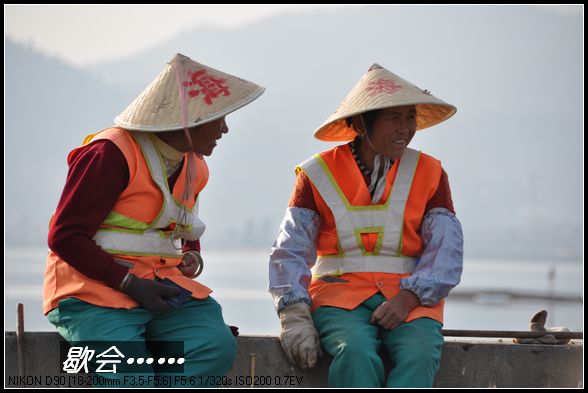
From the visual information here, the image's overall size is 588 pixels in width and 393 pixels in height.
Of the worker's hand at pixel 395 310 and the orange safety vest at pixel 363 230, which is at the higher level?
the orange safety vest at pixel 363 230

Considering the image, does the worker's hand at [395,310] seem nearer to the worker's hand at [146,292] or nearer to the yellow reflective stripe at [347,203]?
the yellow reflective stripe at [347,203]

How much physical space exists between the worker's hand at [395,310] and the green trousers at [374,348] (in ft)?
0.10

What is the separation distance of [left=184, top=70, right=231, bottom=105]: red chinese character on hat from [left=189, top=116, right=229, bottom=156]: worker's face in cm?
9

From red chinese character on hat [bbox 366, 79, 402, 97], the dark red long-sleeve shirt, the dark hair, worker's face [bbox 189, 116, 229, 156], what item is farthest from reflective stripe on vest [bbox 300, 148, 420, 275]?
the dark red long-sleeve shirt

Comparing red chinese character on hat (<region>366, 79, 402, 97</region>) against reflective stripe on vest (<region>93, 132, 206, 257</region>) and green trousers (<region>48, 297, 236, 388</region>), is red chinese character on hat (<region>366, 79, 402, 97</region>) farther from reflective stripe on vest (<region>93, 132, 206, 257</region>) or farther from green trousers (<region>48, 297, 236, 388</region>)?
green trousers (<region>48, 297, 236, 388</region>)

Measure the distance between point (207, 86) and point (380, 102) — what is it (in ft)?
2.28

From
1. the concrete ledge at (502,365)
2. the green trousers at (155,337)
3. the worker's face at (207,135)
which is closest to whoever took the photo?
the green trousers at (155,337)

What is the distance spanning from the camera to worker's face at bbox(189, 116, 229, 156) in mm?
4684

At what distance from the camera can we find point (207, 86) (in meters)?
4.73

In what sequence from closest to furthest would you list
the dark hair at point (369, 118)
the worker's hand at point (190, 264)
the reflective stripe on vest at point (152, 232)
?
1. the reflective stripe on vest at point (152, 232)
2. the worker's hand at point (190, 264)
3. the dark hair at point (369, 118)

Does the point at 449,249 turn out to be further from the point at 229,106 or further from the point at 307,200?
the point at 229,106

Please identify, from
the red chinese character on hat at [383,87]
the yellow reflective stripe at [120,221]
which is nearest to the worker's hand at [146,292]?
the yellow reflective stripe at [120,221]

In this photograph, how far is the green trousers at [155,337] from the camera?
4414 mm

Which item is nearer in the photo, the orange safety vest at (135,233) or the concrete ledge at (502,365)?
the orange safety vest at (135,233)
